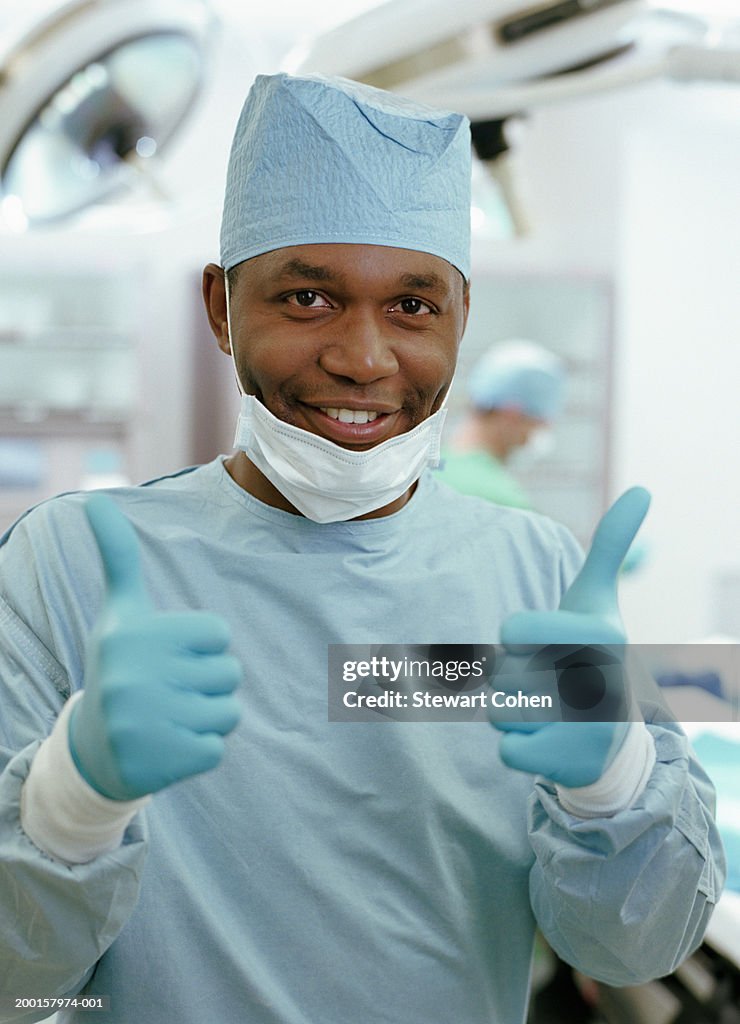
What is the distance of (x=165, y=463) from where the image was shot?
3.99 meters

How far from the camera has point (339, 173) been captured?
896 mm

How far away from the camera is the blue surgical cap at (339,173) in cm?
88

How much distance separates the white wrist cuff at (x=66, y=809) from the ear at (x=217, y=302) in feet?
1.46

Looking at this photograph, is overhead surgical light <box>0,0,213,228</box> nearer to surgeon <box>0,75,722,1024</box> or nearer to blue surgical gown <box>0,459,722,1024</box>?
surgeon <box>0,75,722,1024</box>

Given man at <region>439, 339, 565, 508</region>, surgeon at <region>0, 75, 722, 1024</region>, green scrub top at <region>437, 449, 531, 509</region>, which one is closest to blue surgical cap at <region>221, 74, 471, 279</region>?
surgeon at <region>0, 75, 722, 1024</region>

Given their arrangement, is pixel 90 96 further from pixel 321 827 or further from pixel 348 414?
pixel 321 827

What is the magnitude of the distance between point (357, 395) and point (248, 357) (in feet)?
0.36

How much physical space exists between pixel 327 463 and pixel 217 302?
217 mm

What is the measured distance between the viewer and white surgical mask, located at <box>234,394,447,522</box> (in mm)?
906

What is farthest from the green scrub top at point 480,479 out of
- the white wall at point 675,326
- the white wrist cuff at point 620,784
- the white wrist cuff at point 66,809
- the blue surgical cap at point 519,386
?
the white wrist cuff at point 66,809

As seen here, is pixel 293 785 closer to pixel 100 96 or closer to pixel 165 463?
pixel 100 96

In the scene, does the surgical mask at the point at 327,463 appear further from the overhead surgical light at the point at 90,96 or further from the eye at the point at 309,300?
the overhead surgical light at the point at 90,96

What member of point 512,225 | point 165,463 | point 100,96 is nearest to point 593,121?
point 165,463

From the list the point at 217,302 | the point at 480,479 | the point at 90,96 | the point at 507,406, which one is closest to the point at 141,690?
the point at 217,302
